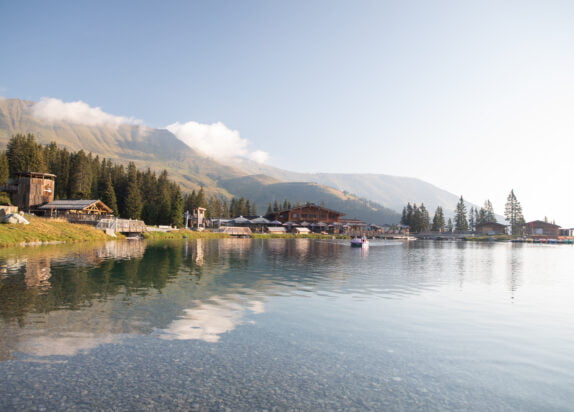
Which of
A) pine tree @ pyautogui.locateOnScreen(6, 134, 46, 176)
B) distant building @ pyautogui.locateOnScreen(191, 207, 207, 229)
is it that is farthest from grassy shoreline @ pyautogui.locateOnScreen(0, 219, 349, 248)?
distant building @ pyautogui.locateOnScreen(191, 207, 207, 229)

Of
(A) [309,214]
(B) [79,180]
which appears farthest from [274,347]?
(A) [309,214]

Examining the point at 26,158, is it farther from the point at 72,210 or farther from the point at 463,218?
the point at 463,218

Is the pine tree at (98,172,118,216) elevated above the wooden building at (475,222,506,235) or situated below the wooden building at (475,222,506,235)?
above

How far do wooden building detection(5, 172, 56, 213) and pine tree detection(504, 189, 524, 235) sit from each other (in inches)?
6368

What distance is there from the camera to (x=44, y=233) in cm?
4778

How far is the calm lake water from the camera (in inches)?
282

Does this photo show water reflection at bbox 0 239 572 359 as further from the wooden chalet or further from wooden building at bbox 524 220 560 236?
wooden building at bbox 524 220 560 236

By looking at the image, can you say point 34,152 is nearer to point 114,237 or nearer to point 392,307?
point 114,237

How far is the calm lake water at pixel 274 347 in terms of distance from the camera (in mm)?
7156

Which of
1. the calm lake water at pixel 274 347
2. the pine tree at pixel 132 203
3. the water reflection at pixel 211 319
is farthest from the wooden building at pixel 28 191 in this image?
the water reflection at pixel 211 319

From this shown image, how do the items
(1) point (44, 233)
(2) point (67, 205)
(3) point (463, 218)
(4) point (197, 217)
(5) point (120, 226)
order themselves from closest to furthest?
(1) point (44, 233) → (5) point (120, 226) → (2) point (67, 205) → (4) point (197, 217) → (3) point (463, 218)

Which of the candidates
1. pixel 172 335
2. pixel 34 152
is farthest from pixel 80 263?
pixel 34 152

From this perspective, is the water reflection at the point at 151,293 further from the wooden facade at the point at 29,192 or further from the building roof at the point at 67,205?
the wooden facade at the point at 29,192

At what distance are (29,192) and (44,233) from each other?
31.2 metres
